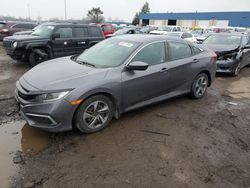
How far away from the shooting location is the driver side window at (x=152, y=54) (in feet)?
14.5

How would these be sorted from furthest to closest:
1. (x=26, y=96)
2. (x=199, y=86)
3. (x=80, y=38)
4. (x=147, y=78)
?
(x=80, y=38), (x=199, y=86), (x=147, y=78), (x=26, y=96)

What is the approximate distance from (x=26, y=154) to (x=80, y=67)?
170 centimetres

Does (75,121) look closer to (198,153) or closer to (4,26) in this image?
(198,153)

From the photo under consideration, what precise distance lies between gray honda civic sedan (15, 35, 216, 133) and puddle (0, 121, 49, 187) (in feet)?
1.15

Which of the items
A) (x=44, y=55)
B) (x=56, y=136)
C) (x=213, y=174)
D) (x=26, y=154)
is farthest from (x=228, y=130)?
(x=44, y=55)

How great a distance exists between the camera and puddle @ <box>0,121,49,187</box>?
3001 mm

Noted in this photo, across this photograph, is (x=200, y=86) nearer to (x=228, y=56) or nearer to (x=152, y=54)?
(x=152, y=54)

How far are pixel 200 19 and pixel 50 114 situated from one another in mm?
61823

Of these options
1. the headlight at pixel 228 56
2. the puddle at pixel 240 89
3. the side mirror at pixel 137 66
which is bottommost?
the puddle at pixel 240 89

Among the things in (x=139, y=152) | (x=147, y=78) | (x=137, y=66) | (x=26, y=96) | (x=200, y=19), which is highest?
(x=200, y=19)

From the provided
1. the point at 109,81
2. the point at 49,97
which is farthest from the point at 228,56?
the point at 49,97

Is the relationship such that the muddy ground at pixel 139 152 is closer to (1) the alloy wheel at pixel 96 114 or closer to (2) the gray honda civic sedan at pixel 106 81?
(1) the alloy wheel at pixel 96 114

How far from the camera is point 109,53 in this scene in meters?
4.59

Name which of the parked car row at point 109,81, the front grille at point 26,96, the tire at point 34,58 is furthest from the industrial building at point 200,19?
the front grille at point 26,96
